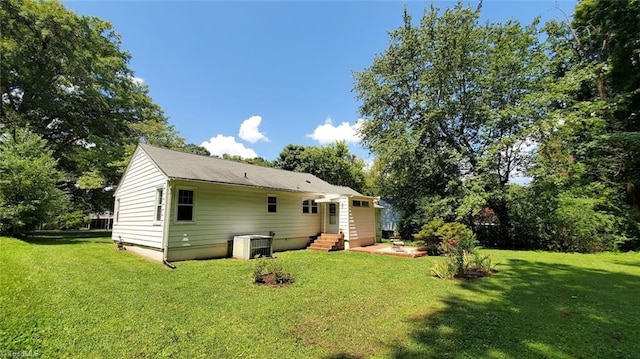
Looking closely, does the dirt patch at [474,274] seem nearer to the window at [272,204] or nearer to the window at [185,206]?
the window at [272,204]

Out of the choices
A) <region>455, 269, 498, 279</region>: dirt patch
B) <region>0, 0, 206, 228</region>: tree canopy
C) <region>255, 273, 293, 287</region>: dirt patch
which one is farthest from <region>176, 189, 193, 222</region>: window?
<region>0, 0, 206, 228</region>: tree canopy

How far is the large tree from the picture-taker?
1502cm

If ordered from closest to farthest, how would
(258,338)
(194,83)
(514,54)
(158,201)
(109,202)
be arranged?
(258,338)
(158,201)
(514,54)
(194,83)
(109,202)

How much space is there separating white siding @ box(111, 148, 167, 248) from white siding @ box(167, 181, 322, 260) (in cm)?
80

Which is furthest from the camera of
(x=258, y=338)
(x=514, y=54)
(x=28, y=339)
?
(x=514, y=54)

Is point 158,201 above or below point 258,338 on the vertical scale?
above

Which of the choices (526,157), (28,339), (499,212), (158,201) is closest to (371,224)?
(499,212)

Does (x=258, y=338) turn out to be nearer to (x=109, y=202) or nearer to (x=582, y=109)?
(x=582, y=109)

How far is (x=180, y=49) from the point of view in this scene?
13234 millimetres

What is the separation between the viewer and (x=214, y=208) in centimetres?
1045

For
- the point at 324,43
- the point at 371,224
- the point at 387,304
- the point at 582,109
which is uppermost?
the point at 324,43

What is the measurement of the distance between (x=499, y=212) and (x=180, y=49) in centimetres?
1885

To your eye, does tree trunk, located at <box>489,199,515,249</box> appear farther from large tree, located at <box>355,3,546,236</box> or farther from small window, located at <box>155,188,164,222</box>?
small window, located at <box>155,188,164,222</box>

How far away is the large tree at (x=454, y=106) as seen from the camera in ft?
49.3
